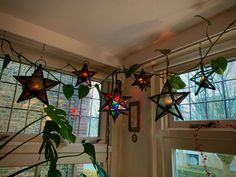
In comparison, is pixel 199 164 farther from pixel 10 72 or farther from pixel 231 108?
pixel 10 72

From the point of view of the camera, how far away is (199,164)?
1.29 metres

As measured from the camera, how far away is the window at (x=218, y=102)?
122 centimetres

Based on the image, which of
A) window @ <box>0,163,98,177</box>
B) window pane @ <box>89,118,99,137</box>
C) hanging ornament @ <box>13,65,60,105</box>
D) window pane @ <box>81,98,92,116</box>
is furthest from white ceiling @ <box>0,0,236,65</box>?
window @ <box>0,163,98,177</box>

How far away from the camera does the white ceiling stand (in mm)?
1168

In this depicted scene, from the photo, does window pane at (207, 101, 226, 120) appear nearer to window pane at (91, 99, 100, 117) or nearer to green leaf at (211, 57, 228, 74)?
green leaf at (211, 57, 228, 74)

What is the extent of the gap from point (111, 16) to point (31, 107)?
3.34 feet

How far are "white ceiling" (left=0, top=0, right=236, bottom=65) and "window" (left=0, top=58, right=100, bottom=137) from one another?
0.36 metres

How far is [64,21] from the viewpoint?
137 centimetres

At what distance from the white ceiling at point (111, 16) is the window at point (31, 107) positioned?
358 mm

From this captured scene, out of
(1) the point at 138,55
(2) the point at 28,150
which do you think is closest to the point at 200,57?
(1) the point at 138,55

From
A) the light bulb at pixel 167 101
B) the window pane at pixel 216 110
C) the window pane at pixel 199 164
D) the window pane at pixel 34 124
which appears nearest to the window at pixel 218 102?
the window pane at pixel 216 110

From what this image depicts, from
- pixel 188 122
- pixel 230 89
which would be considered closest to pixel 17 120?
pixel 188 122

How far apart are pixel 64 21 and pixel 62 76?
578 millimetres

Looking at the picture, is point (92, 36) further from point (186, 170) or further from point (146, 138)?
point (186, 170)
